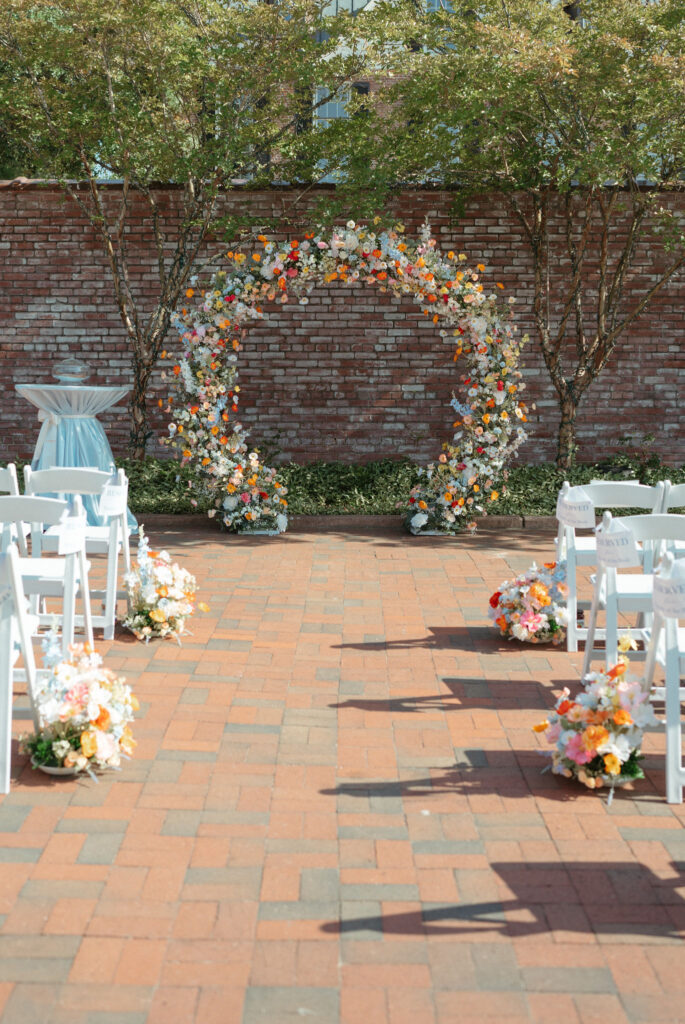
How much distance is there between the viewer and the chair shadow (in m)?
2.84

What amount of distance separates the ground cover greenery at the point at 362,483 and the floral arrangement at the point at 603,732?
18.4 feet

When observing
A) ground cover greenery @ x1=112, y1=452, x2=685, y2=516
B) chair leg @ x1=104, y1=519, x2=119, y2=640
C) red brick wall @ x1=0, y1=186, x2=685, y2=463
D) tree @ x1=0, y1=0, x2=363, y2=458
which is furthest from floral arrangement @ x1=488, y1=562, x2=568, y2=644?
red brick wall @ x1=0, y1=186, x2=685, y2=463

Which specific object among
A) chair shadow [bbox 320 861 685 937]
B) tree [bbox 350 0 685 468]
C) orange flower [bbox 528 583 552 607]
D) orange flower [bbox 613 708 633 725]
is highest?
tree [bbox 350 0 685 468]

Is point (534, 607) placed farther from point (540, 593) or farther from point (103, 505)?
point (103, 505)

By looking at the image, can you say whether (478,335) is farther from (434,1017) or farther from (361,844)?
(434,1017)

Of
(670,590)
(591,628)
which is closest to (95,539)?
(591,628)

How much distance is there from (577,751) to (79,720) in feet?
5.94

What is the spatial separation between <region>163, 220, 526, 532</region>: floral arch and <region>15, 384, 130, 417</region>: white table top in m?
0.54

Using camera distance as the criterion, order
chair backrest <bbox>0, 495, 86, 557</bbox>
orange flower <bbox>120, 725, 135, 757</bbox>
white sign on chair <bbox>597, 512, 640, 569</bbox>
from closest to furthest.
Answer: orange flower <bbox>120, 725, 135, 757</bbox> < white sign on chair <bbox>597, 512, 640, 569</bbox> < chair backrest <bbox>0, 495, 86, 557</bbox>

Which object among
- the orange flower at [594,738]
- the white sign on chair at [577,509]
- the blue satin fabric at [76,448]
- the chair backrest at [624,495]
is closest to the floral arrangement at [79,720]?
the orange flower at [594,738]

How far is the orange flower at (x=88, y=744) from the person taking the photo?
3736 mm

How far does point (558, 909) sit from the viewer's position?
295 centimetres

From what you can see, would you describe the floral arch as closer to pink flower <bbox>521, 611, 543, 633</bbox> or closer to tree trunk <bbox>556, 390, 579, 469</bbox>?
tree trunk <bbox>556, 390, 579, 469</bbox>

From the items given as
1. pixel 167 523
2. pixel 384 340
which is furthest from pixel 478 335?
pixel 167 523
